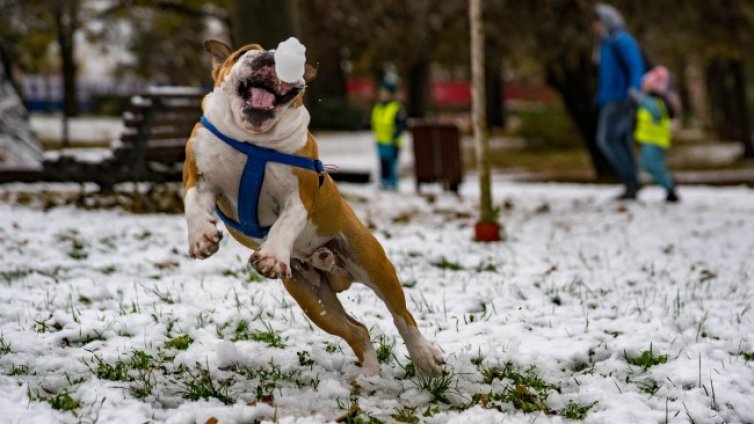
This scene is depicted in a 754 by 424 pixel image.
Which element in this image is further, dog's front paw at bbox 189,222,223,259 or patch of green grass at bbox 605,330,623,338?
patch of green grass at bbox 605,330,623,338

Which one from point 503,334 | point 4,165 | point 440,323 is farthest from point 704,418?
point 4,165

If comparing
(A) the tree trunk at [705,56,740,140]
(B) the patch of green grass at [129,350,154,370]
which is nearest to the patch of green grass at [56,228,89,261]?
(B) the patch of green grass at [129,350,154,370]

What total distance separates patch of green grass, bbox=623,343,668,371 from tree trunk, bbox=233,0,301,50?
264 inches

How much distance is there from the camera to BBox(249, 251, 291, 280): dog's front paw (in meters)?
3.23

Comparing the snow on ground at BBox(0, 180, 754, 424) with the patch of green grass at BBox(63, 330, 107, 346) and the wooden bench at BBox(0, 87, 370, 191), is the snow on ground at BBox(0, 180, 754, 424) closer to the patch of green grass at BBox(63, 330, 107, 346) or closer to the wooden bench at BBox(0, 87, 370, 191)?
the patch of green grass at BBox(63, 330, 107, 346)

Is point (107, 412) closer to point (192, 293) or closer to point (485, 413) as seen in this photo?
point (485, 413)

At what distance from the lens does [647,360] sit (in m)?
4.32

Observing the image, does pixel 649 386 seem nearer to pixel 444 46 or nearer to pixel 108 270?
pixel 108 270

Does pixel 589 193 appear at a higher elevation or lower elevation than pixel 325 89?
lower

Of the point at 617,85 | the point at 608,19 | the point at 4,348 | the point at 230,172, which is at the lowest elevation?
the point at 4,348

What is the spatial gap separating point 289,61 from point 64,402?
157cm

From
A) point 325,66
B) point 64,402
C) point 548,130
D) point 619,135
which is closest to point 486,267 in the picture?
point 64,402

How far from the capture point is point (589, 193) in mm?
13062

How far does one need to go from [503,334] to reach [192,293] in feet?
6.48
